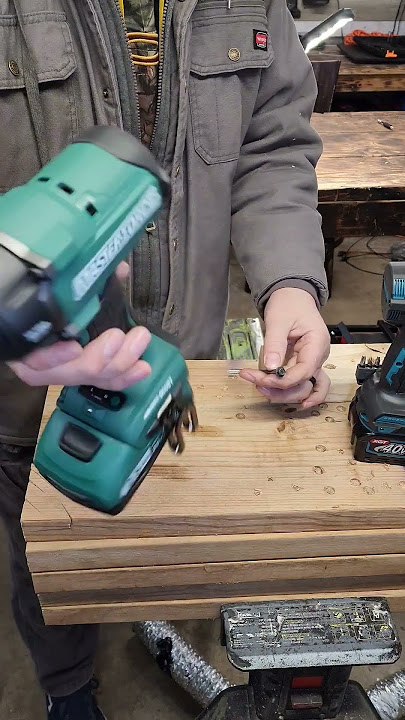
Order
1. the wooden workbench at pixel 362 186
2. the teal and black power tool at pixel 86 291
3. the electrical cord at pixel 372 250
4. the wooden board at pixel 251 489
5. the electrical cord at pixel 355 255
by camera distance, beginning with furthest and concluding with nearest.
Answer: the electrical cord at pixel 372 250, the electrical cord at pixel 355 255, the wooden workbench at pixel 362 186, the wooden board at pixel 251 489, the teal and black power tool at pixel 86 291

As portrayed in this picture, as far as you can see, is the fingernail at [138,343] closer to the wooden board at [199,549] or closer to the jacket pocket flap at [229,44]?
the wooden board at [199,549]

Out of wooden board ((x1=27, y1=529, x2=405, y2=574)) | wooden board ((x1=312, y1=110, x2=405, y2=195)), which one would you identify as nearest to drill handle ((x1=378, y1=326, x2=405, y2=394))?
wooden board ((x1=27, y1=529, x2=405, y2=574))

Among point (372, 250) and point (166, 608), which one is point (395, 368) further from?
point (372, 250)

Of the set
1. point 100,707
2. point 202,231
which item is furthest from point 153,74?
point 100,707

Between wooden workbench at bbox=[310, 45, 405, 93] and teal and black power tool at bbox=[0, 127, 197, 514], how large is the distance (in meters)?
2.90

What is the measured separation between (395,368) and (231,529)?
268mm

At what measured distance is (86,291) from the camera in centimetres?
41

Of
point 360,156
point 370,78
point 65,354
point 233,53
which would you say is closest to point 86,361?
point 65,354

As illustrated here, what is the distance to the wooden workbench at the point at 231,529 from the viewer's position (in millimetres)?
674

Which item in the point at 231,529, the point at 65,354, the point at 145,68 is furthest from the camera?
the point at 145,68

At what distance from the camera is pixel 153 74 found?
80 cm

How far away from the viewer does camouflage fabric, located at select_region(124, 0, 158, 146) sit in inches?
30.4

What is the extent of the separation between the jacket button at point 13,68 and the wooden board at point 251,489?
407 millimetres

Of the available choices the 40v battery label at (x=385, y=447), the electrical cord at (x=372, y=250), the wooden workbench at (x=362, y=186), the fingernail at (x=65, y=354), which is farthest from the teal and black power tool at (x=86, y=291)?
the electrical cord at (x=372, y=250)
